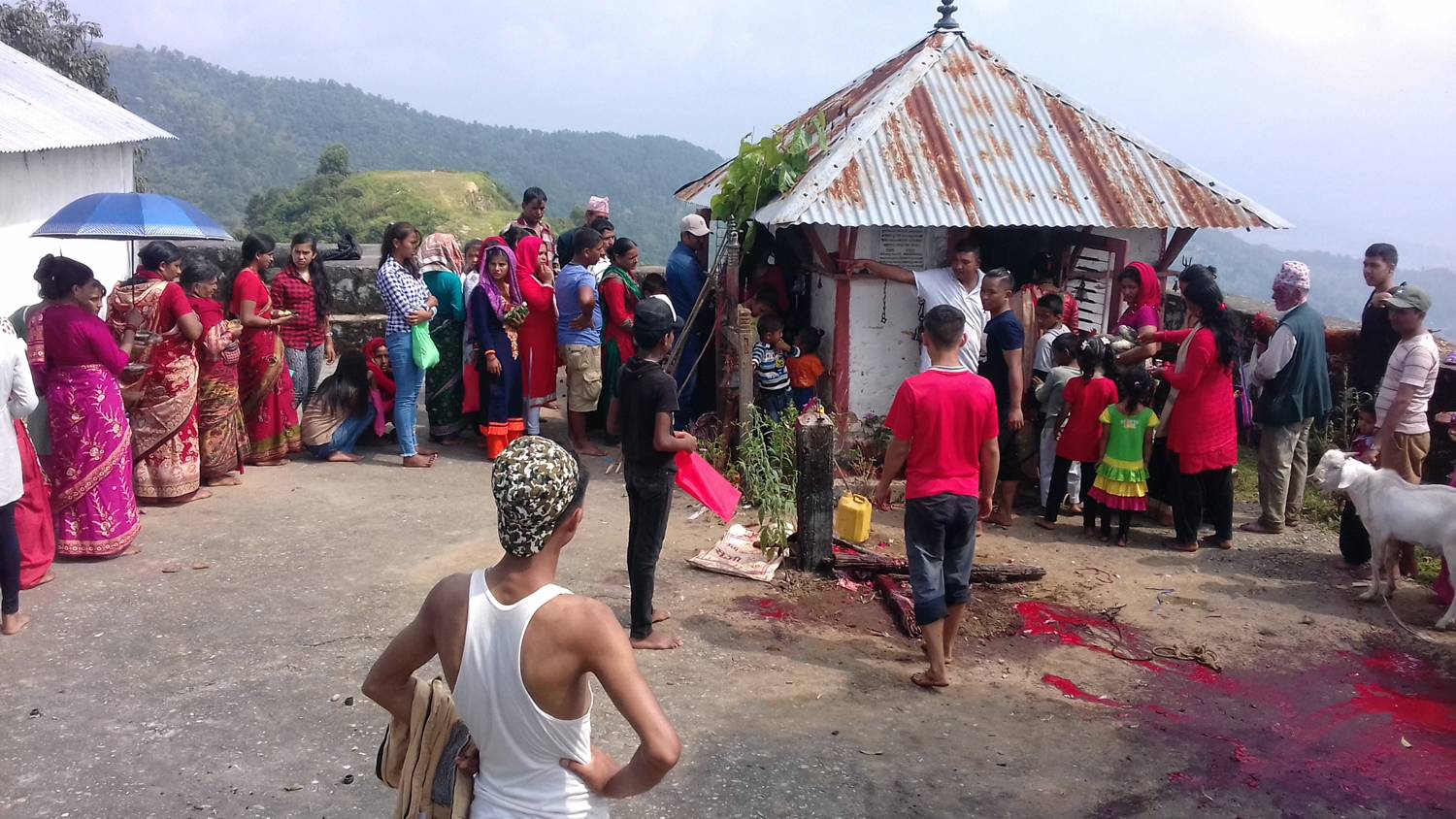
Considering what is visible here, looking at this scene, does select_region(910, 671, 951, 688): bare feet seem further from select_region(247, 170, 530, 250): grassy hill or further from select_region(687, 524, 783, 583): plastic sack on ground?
select_region(247, 170, 530, 250): grassy hill

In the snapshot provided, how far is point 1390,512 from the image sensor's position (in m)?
6.16

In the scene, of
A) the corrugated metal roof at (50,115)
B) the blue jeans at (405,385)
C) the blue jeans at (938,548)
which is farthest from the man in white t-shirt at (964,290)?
the corrugated metal roof at (50,115)

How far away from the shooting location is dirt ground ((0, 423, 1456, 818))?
4.22 meters

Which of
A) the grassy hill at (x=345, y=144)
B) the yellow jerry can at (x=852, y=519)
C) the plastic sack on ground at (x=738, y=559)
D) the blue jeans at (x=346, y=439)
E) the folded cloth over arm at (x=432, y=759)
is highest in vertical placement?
the grassy hill at (x=345, y=144)

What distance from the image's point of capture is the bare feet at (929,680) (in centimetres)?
517

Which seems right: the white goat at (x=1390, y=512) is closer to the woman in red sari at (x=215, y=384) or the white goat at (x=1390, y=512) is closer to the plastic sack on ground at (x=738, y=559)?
the plastic sack on ground at (x=738, y=559)

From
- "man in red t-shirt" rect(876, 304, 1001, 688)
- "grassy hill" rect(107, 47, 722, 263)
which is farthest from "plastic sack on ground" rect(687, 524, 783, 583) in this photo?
"grassy hill" rect(107, 47, 722, 263)

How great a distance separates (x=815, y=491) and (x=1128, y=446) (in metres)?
2.39

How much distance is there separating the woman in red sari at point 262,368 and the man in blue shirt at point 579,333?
2.08 m

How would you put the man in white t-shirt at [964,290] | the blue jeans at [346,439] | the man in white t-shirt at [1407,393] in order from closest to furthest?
the man in white t-shirt at [1407,393] → the man in white t-shirt at [964,290] → the blue jeans at [346,439]

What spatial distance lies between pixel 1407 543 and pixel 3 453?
793cm

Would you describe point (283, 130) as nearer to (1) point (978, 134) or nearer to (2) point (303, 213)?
(2) point (303, 213)

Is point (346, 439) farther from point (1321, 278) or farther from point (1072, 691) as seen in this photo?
point (1321, 278)

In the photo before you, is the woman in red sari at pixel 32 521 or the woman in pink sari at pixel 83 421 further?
the woman in pink sari at pixel 83 421
